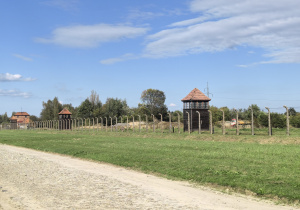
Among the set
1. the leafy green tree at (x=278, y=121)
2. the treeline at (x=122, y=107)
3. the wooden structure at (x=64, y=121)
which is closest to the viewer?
the leafy green tree at (x=278, y=121)

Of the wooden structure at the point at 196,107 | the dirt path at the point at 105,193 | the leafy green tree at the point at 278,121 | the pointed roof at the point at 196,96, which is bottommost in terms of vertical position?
the dirt path at the point at 105,193

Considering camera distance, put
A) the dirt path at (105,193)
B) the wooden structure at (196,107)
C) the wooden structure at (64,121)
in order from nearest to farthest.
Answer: the dirt path at (105,193)
the wooden structure at (196,107)
the wooden structure at (64,121)

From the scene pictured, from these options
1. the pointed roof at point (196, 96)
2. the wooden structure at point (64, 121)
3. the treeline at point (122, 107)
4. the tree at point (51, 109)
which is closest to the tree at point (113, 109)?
the treeline at point (122, 107)

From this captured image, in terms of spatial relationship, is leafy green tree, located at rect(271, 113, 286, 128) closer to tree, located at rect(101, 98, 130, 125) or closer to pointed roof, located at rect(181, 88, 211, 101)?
pointed roof, located at rect(181, 88, 211, 101)

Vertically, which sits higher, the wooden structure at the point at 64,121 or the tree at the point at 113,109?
the tree at the point at 113,109

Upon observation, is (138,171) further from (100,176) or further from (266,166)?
(266,166)

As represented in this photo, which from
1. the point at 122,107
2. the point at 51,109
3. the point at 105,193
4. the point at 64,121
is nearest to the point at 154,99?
the point at 122,107

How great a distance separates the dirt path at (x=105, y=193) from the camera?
997 centimetres

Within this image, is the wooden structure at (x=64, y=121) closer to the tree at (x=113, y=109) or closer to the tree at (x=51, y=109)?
the tree at (x=113, y=109)

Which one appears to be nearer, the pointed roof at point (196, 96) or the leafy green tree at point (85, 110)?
the pointed roof at point (196, 96)

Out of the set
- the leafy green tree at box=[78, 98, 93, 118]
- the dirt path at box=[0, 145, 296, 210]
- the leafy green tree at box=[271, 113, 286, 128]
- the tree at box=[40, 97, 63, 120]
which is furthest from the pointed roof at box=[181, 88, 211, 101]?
the tree at box=[40, 97, 63, 120]

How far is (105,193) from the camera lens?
38.0 feet

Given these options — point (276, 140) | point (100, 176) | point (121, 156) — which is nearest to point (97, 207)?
point (100, 176)

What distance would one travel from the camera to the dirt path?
9.97m
